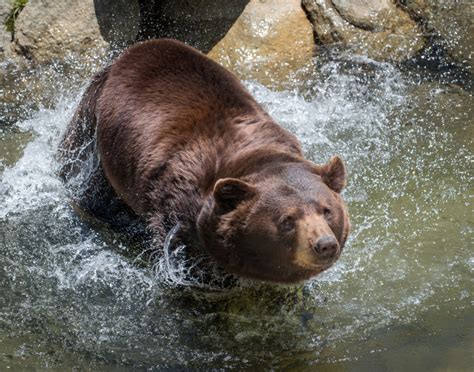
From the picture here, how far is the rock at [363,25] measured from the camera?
9.84 metres

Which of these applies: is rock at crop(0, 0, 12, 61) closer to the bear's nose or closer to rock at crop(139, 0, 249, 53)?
rock at crop(139, 0, 249, 53)

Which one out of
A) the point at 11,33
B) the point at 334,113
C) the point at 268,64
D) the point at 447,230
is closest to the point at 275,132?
the point at 447,230

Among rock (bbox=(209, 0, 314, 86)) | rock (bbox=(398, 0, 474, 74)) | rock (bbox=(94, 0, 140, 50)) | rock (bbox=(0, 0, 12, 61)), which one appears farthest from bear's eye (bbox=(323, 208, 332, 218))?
rock (bbox=(0, 0, 12, 61))

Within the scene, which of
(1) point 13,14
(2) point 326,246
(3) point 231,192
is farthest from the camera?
(1) point 13,14

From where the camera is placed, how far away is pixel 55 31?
976 centimetres

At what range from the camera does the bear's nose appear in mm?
5193

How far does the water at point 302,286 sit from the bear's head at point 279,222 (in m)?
0.46

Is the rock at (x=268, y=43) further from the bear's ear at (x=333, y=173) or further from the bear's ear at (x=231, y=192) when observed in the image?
the bear's ear at (x=231, y=192)

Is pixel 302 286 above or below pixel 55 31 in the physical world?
below

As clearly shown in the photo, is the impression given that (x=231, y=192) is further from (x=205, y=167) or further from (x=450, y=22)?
(x=450, y=22)

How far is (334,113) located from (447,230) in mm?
2215

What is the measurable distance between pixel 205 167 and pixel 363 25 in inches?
172

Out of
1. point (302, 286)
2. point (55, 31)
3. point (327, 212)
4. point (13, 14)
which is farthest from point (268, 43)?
point (327, 212)

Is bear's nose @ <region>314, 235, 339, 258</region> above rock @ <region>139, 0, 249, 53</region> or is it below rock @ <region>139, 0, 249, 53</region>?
above
